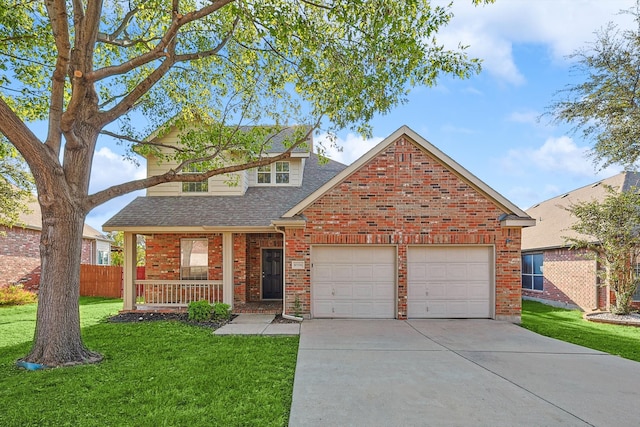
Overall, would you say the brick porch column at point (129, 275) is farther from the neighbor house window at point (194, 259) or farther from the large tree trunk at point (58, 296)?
the large tree trunk at point (58, 296)

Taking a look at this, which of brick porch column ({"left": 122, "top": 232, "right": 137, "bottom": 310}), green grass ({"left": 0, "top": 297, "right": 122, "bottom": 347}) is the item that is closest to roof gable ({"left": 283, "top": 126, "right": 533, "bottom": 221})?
brick porch column ({"left": 122, "top": 232, "right": 137, "bottom": 310})

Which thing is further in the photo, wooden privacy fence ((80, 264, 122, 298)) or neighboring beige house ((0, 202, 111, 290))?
wooden privacy fence ((80, 264, 122, 298))

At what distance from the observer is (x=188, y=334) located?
905 centimetres

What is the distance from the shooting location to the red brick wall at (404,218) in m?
11.0

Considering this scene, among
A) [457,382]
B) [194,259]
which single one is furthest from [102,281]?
[457,382]

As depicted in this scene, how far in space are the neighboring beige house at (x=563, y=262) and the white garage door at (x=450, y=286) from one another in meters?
5.41

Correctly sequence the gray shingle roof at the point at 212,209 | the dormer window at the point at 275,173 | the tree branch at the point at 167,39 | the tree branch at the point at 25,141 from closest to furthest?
1. the tree branch at the point at 25,141
2. the tree branch at the point at 167,39
3. the gray shingle roof at the point at 212,209
4. the dormer window at the point at 275,173

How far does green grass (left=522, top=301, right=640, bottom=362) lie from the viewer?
27.5ft

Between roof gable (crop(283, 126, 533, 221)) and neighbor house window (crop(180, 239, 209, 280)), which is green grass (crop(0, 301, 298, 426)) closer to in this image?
roof gable (crop(283, 126, 533, 221))

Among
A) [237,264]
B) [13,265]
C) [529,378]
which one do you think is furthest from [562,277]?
[13,265]

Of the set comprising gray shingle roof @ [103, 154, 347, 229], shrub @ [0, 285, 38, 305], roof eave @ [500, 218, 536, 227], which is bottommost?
shrub @ [0, 285, 38, 305]

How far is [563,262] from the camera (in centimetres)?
1619

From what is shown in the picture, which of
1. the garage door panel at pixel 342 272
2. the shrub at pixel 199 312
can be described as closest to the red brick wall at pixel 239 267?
the shrub at pixel 199 312

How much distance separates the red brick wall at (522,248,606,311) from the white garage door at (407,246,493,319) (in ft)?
18.1
